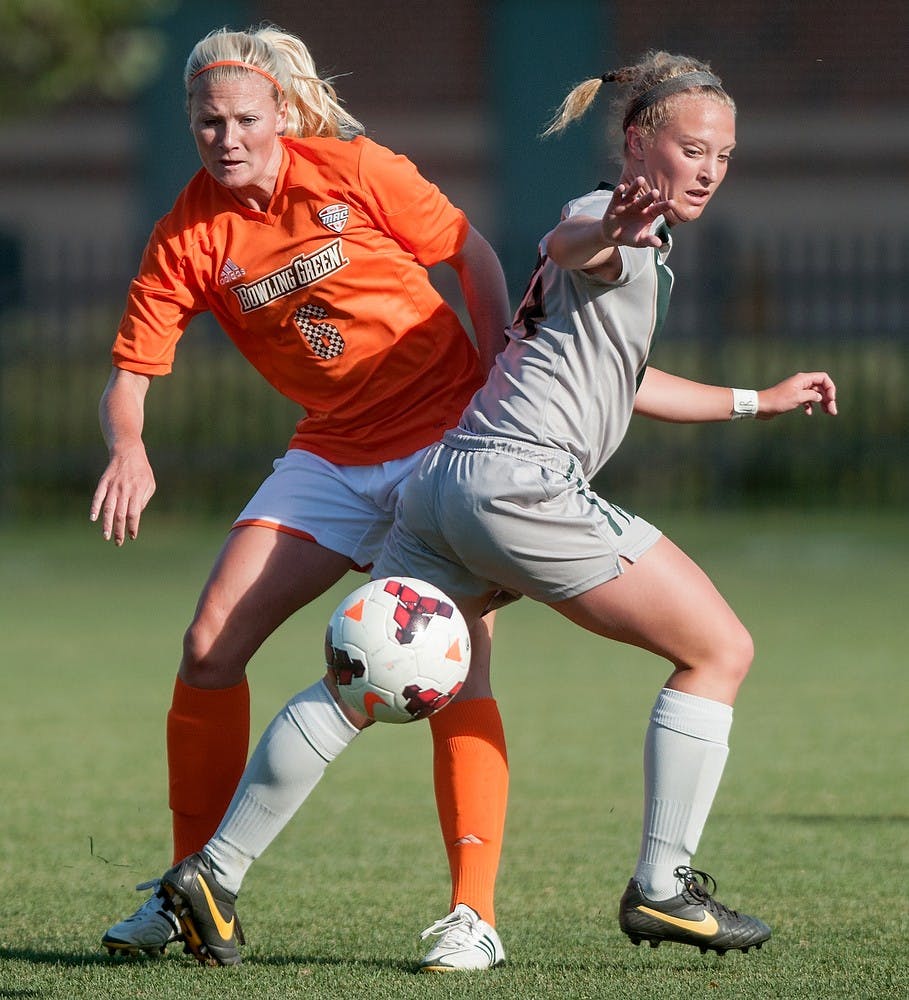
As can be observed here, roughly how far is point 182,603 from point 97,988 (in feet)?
23.8

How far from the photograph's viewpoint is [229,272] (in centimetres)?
425

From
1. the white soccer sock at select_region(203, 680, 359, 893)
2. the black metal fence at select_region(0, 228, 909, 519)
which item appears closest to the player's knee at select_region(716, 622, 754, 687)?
the white soccer sock at select_region(203, 680, 359, 893)

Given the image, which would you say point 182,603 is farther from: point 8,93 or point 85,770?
point 8,93

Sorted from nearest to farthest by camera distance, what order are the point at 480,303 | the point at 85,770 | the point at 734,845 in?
1. the point at 480,303
2. the point at 734,845
3. the point at 85,770

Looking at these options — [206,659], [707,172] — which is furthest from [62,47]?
[707,172]

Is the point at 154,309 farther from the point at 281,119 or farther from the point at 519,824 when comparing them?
the point at 519,824

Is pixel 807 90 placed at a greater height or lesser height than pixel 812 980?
greater

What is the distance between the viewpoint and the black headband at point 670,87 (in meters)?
3.77

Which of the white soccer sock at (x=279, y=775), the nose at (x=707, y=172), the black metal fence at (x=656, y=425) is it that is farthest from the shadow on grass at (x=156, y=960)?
the black metal fence at (x=656, y=425)

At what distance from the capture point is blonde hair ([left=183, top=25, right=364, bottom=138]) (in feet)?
13.6

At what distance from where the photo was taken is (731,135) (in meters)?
3.81

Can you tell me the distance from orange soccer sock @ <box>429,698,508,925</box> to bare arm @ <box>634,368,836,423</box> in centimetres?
81

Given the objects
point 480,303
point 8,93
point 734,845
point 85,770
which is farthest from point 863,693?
point 8,93

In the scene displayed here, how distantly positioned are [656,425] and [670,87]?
41.1 ft
